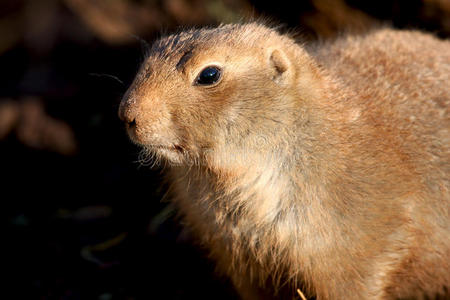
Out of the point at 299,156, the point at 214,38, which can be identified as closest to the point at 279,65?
the point at 214,38

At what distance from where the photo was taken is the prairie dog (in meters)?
2.78

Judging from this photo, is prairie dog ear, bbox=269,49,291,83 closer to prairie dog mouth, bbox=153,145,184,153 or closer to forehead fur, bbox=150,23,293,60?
forehead fur, bbox=150,23,293,60

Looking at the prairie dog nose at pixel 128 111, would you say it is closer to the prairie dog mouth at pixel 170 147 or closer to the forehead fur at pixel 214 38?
the prairie dog mouth at pixel 170 147

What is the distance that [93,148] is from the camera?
222 inches

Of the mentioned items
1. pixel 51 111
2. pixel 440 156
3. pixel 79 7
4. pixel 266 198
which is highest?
pixel 79 7

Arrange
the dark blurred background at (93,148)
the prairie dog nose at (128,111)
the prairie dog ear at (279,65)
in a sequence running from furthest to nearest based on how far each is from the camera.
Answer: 1. the dark blurred background at (93,148)
2. the prairie dog ear at (279,65)
3. the prairie dog nose at (128,111)

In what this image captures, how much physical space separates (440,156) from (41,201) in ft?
11.6

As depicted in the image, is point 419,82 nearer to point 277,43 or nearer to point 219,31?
point 277,43

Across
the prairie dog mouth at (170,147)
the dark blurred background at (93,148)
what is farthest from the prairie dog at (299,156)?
the dark blurred background at (93,148)

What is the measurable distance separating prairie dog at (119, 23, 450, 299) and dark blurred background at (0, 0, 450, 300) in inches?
45.1

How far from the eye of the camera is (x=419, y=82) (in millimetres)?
3422

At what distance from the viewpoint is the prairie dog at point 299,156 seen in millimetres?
2775

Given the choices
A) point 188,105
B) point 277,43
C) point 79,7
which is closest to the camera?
point 188,105

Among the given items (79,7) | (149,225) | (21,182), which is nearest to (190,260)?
(149,225)
